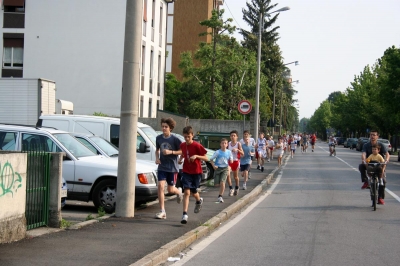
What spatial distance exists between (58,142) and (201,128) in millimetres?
24560

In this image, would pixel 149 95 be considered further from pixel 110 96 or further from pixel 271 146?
pixel 271 146

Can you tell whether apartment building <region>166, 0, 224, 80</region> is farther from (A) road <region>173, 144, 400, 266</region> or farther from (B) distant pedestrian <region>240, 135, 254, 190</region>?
(A) road <region>173, 144, 400, 266</region>

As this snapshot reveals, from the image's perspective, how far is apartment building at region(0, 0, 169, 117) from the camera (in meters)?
36.1

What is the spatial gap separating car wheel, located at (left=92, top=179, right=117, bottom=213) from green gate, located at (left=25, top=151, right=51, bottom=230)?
269 cm

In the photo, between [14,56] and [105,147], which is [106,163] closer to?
[105,147]

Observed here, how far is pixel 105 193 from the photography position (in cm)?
1287

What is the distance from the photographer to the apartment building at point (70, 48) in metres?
36.1

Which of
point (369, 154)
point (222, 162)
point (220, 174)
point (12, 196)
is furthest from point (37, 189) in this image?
point (369, 154)

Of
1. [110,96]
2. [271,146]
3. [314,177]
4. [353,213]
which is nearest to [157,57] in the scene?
[110,96]

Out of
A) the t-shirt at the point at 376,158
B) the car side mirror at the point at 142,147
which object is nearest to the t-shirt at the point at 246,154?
the car side mirror at the point at 142,147

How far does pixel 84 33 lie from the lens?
36250mm

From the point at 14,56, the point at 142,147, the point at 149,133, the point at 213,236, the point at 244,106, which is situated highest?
the point at 14,56

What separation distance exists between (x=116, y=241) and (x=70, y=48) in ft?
93.8

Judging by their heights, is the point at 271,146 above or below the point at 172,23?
below
